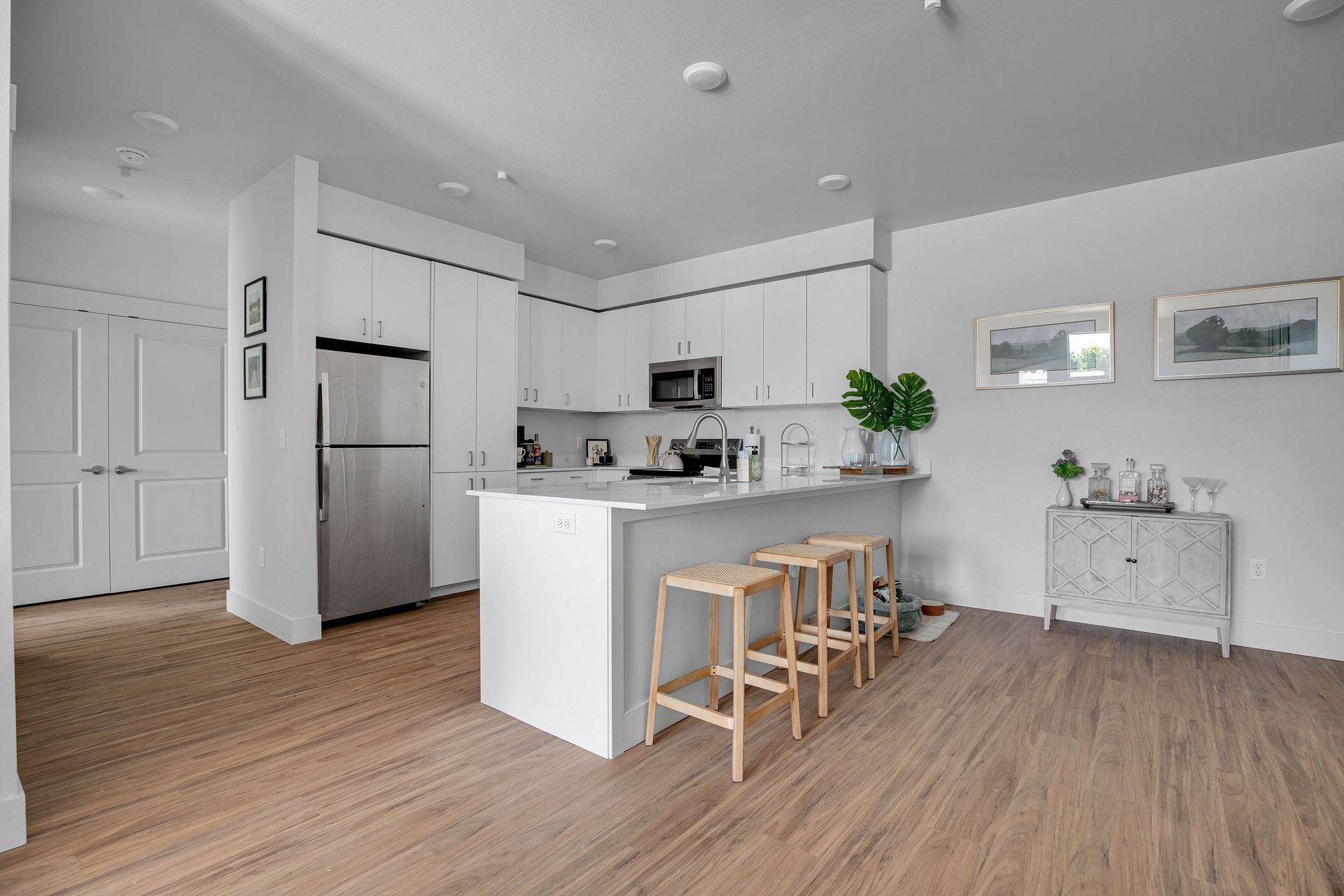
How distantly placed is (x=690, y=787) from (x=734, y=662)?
0.41 metres

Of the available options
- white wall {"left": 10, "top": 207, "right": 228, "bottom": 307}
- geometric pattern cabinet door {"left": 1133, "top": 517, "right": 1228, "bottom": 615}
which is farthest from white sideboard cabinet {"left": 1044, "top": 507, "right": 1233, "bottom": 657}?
white wall {"left": 10, "top": 207, "right": 228, "bottom": 307}

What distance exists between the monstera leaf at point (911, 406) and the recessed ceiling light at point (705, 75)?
2.50 m

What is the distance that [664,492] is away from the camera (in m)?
2.66

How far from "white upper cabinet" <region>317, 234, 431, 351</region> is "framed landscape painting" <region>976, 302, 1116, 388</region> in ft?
12.4

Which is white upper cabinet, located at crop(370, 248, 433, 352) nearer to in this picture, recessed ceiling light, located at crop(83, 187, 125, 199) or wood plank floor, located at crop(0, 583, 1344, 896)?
recessed ceiling light, located at crop(83, 187, 125, 199)

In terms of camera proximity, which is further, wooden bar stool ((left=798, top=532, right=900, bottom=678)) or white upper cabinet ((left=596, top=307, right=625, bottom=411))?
white upper cabinet ((left=596, top=307, right=625, bottom=411))

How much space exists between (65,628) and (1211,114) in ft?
21.9

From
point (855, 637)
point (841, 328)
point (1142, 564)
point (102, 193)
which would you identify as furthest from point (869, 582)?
point (102, 193)

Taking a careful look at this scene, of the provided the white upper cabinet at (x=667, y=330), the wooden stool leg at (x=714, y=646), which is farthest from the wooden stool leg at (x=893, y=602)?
the white upper cabinet at (x=667, y=330)

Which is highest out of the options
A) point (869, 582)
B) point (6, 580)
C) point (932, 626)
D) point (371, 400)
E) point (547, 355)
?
point (547, 355)

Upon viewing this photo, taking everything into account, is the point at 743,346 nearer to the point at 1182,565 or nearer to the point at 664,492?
the point at 664,492

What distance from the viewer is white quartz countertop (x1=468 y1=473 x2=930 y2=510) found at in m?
2.28

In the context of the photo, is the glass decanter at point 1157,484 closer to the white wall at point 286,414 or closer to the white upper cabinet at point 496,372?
the white upper cabinet at point 496,372

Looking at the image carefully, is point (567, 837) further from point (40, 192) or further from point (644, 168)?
point (40, 192)
